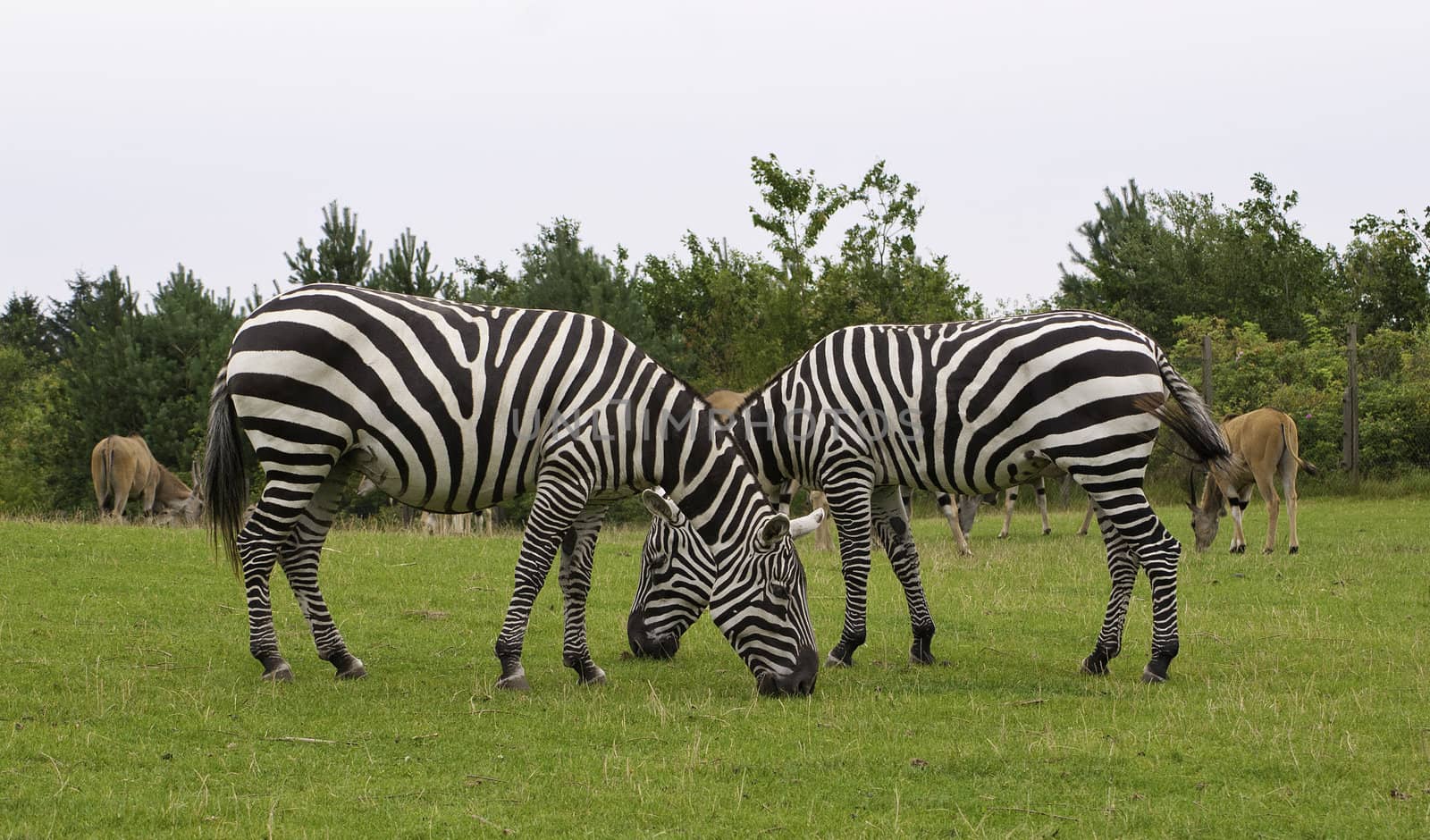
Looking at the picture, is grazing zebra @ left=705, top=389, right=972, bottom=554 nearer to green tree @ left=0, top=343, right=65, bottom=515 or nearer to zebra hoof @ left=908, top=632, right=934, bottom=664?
zebra hoof @ left=908, top=632, right=934, bottom=664

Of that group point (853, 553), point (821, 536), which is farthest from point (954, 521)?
point (853, 553)

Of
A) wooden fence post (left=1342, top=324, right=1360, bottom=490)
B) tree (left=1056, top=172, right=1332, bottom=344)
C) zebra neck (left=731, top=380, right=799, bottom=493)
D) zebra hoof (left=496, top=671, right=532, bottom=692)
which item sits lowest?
zebra hoof (left=496, top=671, right=532, bottom=692)

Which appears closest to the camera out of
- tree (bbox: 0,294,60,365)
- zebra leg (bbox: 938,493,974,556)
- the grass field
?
the grass field

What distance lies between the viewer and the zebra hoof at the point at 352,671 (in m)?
8.30

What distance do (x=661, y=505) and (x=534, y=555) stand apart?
0.87m

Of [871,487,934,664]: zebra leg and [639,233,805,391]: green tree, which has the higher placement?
[639,233,805,391]: green tree

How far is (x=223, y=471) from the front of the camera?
332 inches

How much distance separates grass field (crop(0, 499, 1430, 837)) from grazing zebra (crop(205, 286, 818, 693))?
22.9 inches

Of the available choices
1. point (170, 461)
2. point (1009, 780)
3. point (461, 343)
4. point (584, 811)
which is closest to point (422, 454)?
point (461, 343)

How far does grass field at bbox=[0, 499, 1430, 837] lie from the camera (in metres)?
5.14

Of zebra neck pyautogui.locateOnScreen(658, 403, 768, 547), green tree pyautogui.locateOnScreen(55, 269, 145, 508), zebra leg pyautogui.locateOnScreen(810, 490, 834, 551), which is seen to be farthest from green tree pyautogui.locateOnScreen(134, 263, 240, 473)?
zebra neck pyautogui.locateOnScreen(658, 403, 768, 547)

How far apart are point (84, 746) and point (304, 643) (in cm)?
348

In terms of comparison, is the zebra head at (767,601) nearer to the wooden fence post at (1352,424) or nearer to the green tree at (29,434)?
the wooden fence post at (1352,424)

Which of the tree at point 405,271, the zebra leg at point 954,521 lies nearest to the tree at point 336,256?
the tree at point 405,271
